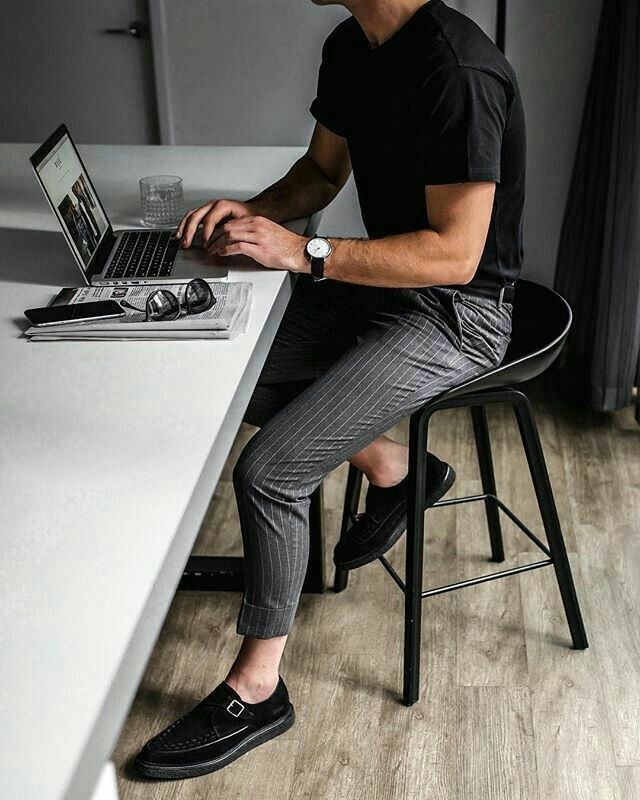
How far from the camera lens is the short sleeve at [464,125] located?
1726 millimetres

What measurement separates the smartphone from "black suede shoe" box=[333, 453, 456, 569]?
0.69m

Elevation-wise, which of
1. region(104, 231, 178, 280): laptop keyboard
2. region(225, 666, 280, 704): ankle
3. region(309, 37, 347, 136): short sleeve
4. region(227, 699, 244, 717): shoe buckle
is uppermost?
region(309, 37, 347, 136): short sleeve

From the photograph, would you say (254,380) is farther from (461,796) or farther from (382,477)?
(461,796)

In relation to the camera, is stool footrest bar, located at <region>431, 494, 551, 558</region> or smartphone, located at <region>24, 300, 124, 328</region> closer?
smartphone, located at <region>24, 300, 124, 328</region>

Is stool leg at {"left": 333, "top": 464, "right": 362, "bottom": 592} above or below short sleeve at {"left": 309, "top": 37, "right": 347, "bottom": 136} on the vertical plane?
below

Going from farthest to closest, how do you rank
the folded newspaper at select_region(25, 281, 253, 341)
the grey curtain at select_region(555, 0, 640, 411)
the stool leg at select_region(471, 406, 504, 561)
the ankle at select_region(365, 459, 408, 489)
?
the grey curtain at select_region(555, 0, 640, 411)
the stool leg at select_region(471, 406, 504, 561)
the ankle at select_region(365, 459, 408, 489)
the folded newspaper at select_region(25, 281, 253, 341)

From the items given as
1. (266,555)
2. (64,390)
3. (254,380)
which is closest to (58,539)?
(64,390)

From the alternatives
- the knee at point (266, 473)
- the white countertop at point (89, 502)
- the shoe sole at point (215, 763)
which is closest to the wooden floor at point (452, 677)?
the shoe sole at point (215, 763)

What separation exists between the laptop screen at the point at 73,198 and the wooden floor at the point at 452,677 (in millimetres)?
832

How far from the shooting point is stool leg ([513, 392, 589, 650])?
1973 millimetres

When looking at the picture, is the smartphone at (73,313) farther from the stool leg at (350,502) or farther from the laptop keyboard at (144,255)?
the stool leg at (350,502)

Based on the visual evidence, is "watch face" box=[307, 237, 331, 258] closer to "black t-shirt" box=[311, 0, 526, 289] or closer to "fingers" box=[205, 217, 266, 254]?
"fingers" box=[205, 217, 266, 254]

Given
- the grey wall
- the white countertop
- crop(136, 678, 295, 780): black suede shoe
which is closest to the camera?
the white countertop

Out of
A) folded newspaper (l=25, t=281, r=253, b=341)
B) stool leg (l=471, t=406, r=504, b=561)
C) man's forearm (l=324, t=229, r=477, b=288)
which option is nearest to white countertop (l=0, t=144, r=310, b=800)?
folded newspaper (l=25, t=281, r=253, b=341)
